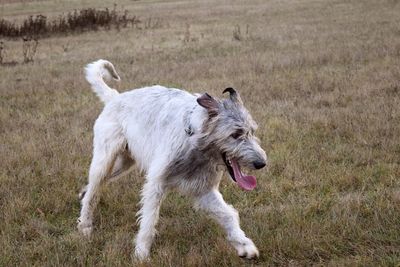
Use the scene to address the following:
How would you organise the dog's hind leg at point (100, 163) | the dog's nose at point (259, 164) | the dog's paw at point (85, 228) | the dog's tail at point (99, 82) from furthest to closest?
the dog's tail at point (99, 82), the dog's hind leg at point (100, 163), the dog's paw at point (85, 228), the dog's nose at point (259, 164)

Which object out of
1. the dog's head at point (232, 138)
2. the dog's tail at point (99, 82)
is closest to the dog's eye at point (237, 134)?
the dog's head at point (232, 138)

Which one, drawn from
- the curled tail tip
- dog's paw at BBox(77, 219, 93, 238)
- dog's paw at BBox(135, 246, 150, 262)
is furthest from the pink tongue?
the curled tail tip

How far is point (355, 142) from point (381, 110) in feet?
4.70

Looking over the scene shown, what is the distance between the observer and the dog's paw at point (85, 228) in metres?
5.01

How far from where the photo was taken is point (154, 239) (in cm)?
485

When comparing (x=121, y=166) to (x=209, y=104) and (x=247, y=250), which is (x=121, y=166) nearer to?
(x=209, y=104)

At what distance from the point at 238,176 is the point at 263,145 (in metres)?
3.37

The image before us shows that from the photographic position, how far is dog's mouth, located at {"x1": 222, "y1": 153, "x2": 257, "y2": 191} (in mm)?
3996

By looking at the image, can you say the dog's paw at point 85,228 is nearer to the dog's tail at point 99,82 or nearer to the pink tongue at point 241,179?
the dog's tail at point 99,82

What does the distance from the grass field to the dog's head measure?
0.76 metres

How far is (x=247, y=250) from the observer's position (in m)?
4.09

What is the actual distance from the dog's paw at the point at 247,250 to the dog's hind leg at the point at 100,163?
67.2 inches

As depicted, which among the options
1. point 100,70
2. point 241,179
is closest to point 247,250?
point 241,179

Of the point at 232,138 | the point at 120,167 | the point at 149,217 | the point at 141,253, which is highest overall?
the point at 232,138
